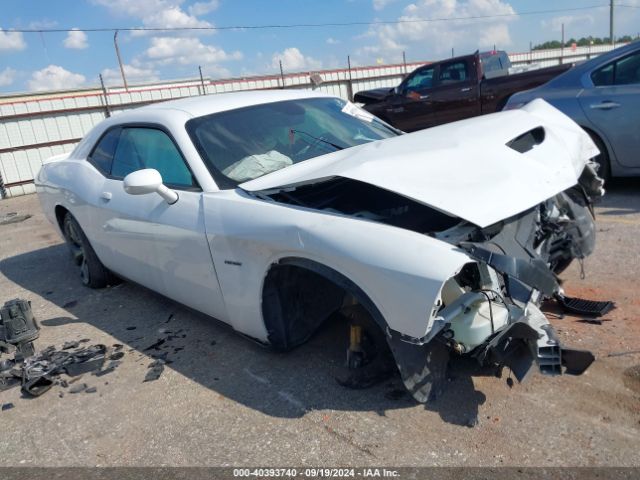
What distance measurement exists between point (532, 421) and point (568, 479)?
0.37m

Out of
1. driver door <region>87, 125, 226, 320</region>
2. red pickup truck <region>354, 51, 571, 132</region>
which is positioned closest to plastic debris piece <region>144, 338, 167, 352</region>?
driver door <region>87, 125, 226, 320</region>

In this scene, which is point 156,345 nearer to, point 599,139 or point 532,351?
point 532,351

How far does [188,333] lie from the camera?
386 centimetres

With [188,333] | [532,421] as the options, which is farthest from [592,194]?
[188,333]

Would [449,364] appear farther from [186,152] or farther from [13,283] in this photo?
[13,283]

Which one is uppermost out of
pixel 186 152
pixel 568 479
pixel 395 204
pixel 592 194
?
pixel 186 152

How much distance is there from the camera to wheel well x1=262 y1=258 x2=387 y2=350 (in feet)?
9.61

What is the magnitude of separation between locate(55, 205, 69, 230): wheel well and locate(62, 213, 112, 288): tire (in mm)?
29

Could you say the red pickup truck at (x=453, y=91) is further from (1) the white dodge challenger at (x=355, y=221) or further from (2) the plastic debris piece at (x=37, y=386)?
(2) the plastic debris piece at (x=37, y=386)

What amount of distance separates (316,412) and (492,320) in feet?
3.35

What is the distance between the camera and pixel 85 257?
486 centimetres

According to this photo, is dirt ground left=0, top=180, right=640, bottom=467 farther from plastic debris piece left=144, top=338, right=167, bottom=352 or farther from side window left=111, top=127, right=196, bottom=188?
side window left=111, top=127, right=196, bottom=188

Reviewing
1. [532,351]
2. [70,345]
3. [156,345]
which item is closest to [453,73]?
[156,345]

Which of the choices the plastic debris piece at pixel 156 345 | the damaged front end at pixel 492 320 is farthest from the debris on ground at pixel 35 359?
the damaged front end at pixel 492 320
